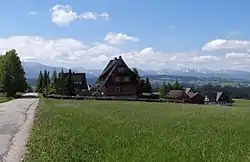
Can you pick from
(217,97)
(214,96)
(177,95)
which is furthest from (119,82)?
(214,96)

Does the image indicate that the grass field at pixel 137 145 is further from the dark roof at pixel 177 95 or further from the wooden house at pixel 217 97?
the wooden house at pixel 217 97

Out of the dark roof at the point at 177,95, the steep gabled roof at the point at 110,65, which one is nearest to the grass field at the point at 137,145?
the steep gabled roof at the point at 110,65

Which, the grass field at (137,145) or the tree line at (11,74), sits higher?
the tree line at (11,74)

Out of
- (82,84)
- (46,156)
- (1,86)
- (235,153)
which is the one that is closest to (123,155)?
(46,156)

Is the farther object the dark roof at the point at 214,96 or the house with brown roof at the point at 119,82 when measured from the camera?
the dark roof at the point at 214,96

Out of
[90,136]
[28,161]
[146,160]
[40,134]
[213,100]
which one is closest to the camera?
[146,160]

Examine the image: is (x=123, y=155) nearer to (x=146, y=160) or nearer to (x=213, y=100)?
(x=146, y=160)

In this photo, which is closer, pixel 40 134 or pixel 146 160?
pixel 146 160

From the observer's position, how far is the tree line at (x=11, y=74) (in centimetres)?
10212

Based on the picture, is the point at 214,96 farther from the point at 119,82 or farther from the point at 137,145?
the point at 137,145

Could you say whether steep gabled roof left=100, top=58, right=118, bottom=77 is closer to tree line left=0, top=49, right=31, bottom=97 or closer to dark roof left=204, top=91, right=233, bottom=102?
tree line left=0, top=49, right=31, bottom=97

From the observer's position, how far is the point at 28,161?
12.8m

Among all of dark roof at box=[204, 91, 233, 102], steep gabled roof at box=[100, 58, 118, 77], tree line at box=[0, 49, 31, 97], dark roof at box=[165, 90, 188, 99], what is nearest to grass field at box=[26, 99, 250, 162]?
steep gabled roof at box=[100, 58, 118, 77]

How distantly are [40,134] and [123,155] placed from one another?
7784 mm
